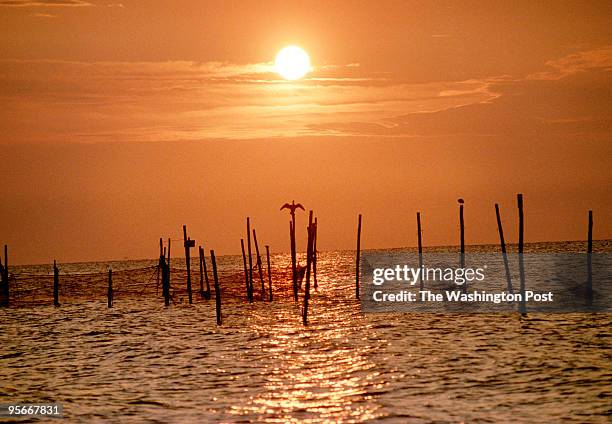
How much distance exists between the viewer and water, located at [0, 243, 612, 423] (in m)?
19.2

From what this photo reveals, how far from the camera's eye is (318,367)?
24844 mm

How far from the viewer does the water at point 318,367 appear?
19.2 meters

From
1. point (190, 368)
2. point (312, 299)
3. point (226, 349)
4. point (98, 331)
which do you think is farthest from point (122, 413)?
point (312, 299)

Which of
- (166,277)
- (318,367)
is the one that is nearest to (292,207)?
(166,277)

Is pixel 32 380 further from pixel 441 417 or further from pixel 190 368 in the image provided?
pixel 441 417

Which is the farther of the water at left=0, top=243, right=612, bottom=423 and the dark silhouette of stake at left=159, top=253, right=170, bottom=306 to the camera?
the dark silhouette of stake at left=159, top=253, right=170, bottom=306

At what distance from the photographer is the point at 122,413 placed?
19.6 m
